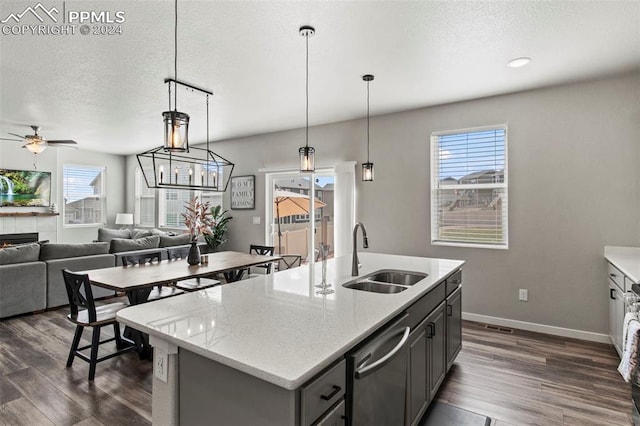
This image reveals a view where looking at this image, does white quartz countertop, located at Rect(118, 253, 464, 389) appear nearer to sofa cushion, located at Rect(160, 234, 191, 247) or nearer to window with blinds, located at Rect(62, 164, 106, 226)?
sofa cushion, located at Rect(160, 234, 191, 247)

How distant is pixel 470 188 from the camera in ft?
13.6

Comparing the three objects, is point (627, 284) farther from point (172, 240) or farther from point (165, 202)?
point (165, 202)

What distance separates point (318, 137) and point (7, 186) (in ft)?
20.4

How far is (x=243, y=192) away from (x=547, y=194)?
476 centimetres

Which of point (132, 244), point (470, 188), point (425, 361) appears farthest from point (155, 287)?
point (470, 188)

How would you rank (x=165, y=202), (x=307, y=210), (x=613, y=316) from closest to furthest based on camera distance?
1. (x=613, y=316)
2. (x=307, y=210)
3. (x=165, y=202)

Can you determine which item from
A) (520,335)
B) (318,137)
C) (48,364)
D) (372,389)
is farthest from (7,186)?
(520,335)

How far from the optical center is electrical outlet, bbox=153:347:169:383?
1.34 metres

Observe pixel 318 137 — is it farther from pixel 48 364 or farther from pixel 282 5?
pixel 48 364

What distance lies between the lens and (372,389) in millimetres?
1383

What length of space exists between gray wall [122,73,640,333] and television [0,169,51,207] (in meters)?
7.04

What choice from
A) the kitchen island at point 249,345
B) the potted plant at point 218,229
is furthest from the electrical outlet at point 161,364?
the potted plant at point 218,229

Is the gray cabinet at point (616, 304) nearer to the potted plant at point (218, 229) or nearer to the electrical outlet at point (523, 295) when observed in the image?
the electrical outlet at point (523, 295)

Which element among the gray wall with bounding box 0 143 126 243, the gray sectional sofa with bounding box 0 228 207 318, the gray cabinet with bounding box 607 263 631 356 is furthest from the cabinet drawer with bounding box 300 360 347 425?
the gray wall with bounding box 0 143 126 243
